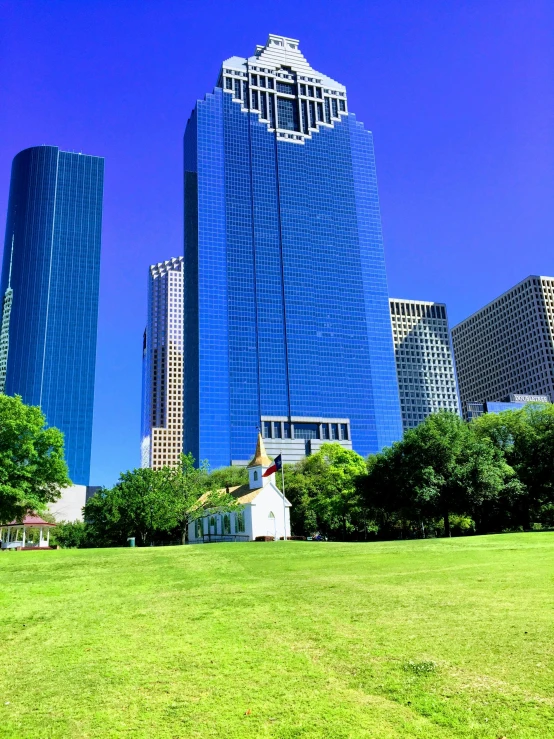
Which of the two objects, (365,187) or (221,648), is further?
(365,187)

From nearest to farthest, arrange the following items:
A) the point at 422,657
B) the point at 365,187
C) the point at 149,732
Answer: the point at 149,732, the point at 422,657, the point at 365,187

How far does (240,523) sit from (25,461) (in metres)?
32.4

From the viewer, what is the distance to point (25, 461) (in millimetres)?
56969

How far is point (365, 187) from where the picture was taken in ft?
643

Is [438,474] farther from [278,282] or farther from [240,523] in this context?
[278,282]

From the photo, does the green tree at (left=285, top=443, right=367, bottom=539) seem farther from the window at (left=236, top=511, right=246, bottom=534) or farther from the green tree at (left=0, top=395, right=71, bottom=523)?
the green tree at (left=0, top=395, right=71, bottom=523)

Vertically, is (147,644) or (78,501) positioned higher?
(78,501)

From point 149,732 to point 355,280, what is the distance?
595ft

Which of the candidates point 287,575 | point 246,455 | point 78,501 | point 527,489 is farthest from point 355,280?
point 287,575

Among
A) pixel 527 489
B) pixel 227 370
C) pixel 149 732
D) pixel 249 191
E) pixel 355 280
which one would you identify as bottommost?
pixel 149 732

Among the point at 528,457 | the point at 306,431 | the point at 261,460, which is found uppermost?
the point at 306,431

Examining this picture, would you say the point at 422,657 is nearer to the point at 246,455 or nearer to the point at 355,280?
the point at 246,455

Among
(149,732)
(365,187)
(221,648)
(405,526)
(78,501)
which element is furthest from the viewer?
(365,187)

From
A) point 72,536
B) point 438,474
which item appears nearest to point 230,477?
point 72,536
